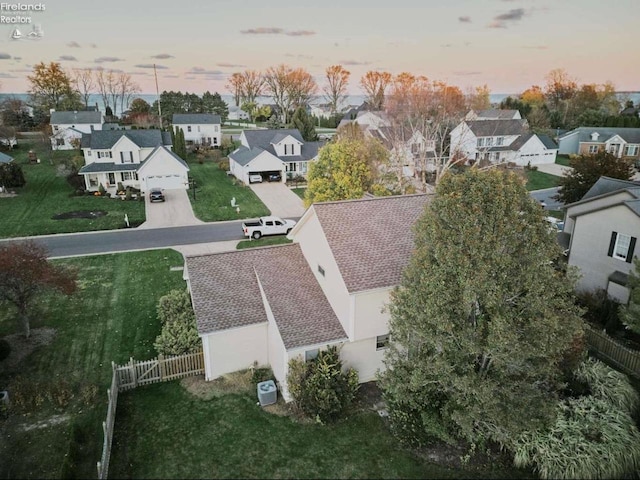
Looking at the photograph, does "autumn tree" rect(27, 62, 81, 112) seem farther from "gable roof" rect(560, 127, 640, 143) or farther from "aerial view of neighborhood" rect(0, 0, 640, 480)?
"gable roof" rect(560, 127, 640, 143)

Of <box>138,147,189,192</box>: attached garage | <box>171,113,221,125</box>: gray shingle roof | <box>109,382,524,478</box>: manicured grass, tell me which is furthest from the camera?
<box>171,113,221,125</box>: gray shingle roof

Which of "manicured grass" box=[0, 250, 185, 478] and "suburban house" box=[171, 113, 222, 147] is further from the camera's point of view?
"suburban house" box=[171, 113, 222, 147]

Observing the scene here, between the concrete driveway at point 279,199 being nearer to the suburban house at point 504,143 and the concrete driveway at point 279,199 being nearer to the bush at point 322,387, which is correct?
the bush at point 322,387

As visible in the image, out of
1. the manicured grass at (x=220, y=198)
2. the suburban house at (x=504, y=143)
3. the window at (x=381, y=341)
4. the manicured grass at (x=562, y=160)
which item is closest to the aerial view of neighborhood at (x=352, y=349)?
the window at (x=381, y=341)

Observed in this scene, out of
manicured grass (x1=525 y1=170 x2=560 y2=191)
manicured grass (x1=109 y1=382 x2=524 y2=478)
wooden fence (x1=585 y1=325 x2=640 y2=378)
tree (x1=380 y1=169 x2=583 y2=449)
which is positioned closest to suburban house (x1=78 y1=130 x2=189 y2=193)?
manicured grass (x1=109 y1=382 x2=524 y2=478)

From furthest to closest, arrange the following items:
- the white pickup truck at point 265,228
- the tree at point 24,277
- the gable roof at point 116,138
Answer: the gable roof at point 116,138, the white pickup truck at point 265,228, the tree at point 24,277

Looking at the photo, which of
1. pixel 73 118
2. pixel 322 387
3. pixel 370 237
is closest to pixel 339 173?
pixel 370 237
